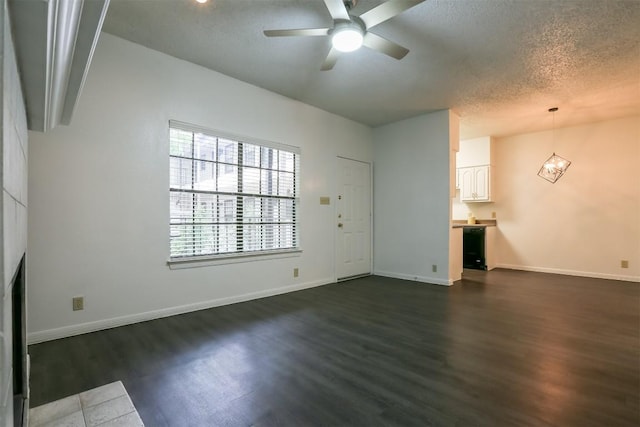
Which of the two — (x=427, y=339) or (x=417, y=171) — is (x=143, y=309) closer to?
(x=427, y=339)

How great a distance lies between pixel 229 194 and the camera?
358cm

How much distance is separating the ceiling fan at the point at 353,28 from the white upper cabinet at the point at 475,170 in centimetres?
446

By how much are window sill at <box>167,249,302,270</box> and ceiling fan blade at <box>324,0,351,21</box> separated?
264 centimetres

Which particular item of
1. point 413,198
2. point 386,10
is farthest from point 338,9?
point 413,198

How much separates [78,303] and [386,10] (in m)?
3.38

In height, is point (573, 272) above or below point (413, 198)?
below

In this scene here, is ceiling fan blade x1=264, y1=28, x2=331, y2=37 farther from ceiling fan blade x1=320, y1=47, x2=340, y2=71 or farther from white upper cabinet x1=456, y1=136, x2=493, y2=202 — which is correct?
white upper cabinet x1=456, y1=136, x2=493, y2=202

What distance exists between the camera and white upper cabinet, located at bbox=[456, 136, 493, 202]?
614 centimetres

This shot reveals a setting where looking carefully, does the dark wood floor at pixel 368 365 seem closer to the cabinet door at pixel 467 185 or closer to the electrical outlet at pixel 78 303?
the electrical outlet at pixel 78 303

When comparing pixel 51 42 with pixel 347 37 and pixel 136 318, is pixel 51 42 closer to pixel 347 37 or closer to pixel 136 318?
pixel 347 37

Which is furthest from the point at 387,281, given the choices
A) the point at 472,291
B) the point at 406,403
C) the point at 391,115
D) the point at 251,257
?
the point at 406,403

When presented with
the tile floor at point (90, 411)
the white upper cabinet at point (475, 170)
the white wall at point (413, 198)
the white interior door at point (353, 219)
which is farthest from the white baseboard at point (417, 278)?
the tile floor at point (90, 411)

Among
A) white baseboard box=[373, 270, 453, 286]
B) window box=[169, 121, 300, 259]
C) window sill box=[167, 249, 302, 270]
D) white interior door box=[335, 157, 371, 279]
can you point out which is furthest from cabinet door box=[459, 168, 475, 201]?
window sill box=[167, 249, 302, 270]

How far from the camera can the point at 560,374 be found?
6.46 ft
